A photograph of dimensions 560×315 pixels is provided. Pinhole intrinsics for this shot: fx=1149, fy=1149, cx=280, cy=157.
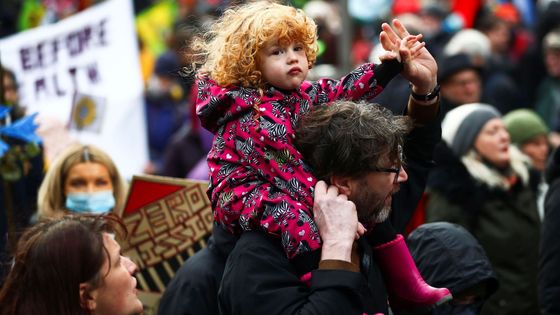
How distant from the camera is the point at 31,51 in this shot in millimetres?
7887

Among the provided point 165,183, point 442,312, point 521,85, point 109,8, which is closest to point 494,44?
point 521,85

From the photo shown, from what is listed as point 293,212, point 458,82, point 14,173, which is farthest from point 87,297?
point 458,82

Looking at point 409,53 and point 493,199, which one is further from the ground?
point 409,53

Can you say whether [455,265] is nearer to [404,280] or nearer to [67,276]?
[404,280]

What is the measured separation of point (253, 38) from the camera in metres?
3.82

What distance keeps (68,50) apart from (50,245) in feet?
15.3

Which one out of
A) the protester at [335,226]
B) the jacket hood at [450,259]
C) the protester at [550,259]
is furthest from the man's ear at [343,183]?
the protester at [550,259]

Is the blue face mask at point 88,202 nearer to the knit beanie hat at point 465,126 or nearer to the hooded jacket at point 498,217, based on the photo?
Result: the hooded jacket at point 498,217

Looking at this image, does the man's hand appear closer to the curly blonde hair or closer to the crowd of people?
the crowd of people

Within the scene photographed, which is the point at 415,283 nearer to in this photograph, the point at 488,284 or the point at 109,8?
the point at 488,284

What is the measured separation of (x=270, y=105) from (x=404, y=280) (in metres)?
0.78

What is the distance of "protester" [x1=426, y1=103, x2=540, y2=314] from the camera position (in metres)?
6.67

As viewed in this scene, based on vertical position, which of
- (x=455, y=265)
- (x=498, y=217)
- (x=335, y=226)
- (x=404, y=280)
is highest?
(x=335, y=226)

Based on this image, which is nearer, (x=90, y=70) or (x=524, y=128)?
(x=90, y=70)
